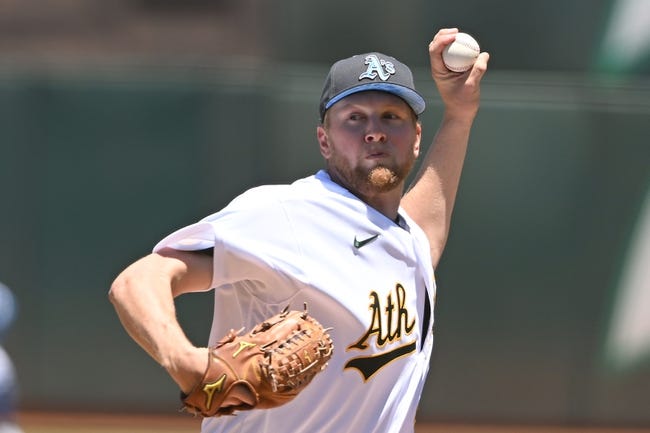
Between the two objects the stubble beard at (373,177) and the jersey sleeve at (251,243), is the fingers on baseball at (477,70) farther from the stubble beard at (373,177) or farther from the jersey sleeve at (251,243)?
the jersey sleeve at (251,243)

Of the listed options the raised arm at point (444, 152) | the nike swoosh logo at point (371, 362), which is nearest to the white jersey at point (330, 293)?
the nike swoosh logo at point (371, 362)

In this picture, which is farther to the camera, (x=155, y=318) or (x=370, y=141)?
(x=370, y=141)

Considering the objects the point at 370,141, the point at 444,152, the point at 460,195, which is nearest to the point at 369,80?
the point at 370,141

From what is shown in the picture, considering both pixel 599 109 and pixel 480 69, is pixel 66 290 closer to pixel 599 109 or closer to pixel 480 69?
pixel 599 109

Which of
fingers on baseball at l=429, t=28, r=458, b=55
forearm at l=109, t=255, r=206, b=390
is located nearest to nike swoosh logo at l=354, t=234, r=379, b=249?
forearm at l=109, t=255, r=206, b=390

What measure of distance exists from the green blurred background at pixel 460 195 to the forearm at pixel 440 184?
3574 millimetres

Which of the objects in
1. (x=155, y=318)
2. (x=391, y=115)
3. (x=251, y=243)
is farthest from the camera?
(x=391, y=115)

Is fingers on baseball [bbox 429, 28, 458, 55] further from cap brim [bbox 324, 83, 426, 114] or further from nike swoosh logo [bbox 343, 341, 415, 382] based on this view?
nike swoosh logo [bbox 343, 341, 415, 382]

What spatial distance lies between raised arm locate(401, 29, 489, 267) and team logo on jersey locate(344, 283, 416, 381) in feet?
1.45

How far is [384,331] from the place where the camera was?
2.81 meters

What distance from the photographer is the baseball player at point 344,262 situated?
105 inches

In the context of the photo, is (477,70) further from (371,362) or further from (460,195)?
(460,195)

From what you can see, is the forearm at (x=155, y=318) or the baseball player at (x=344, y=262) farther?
the baseball player at (x=344, y=262)

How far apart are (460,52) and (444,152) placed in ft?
0.95
